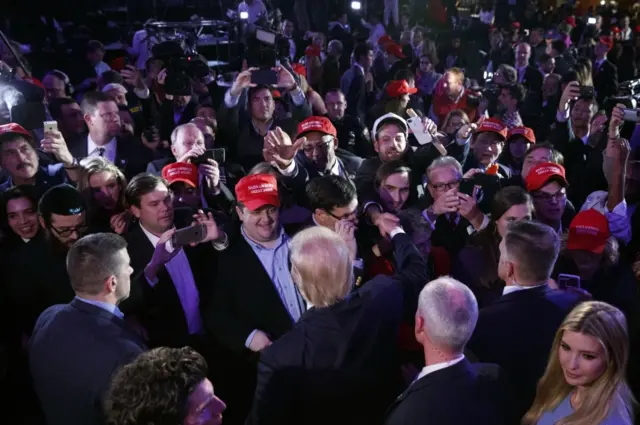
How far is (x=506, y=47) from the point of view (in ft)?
31.1

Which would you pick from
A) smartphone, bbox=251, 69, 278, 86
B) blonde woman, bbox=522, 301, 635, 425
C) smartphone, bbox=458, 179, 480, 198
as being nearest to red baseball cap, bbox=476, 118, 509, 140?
smartphone, bbox=458, 179, 480, 198

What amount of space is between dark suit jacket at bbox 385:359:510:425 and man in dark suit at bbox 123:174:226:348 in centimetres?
123

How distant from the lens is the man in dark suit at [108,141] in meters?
4.16

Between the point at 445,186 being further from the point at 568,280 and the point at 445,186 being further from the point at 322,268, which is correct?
the point at 322,268

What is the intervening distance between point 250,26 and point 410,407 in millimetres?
7649

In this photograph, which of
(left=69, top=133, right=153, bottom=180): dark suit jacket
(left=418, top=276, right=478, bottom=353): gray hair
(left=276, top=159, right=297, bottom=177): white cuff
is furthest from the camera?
(left=69, top=133, right=153, bottom=180): dark suit jacket

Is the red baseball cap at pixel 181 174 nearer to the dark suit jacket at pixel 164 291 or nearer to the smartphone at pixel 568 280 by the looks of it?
the dark suit jacket at pixel 164 291

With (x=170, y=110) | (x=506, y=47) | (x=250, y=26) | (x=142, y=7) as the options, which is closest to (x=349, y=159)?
(x=170, y=110)

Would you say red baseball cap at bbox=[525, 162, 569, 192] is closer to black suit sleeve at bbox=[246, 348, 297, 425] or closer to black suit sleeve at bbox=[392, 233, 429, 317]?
black suit sleeve at bbox=[392, 233, 429, 317]

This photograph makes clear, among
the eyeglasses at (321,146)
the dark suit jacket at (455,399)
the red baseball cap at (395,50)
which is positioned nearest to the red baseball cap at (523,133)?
the eyeglasses at (321,146)

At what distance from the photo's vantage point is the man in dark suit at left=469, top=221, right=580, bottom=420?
7.14 ft

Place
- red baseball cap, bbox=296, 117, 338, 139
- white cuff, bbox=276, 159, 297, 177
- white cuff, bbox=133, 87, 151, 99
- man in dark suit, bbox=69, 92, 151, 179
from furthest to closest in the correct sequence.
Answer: white cuff, bbox=133, 87, 151, 99, man in dark suit, bbox=69, 92, 151, 179, red baseball cap, bbox=296, 117, 338, 139, white cuff, bbox=276, 159, 297, 177

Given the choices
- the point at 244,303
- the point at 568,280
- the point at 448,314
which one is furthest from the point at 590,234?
the point at 244,303

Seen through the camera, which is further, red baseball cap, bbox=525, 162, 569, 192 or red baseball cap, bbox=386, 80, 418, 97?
red baseball cap, bbox=386, 80, 418, 97
